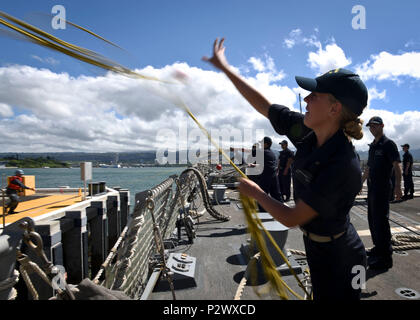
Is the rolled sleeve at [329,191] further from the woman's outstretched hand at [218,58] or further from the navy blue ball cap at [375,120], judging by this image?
the navy blue ball cap at [375,120]

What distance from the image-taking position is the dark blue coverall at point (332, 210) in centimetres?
112

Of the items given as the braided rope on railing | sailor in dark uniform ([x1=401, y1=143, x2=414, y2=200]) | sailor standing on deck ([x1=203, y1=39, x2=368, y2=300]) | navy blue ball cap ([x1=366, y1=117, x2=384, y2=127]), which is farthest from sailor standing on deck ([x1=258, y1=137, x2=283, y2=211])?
sailor in dark uniform ([x1=401, y1=143, x2=414, y2=200])

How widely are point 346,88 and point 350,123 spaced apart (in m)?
0.17

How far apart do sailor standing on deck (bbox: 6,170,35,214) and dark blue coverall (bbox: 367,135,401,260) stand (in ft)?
30.4

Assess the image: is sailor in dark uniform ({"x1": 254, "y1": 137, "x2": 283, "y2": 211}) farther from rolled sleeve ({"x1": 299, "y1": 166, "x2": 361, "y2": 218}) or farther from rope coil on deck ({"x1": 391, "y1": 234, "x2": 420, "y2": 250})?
rolled sleeve ({"x1": 299, "y1": 166, "x2": 361, "y2": 218})

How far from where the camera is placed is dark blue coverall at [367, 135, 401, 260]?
318 centimetres

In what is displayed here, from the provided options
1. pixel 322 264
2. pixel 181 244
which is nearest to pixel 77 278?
pixel 181 244

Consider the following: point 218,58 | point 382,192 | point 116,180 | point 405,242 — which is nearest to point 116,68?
point 218,58

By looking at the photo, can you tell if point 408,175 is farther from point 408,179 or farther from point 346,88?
point 346,88

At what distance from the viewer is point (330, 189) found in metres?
1.12

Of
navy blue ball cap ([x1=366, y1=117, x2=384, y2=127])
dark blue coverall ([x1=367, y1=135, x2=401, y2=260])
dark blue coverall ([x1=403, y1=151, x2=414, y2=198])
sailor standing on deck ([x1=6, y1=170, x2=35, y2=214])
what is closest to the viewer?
dark blue coverall ([x1=367, y1=135, x2=401, y2=260])
